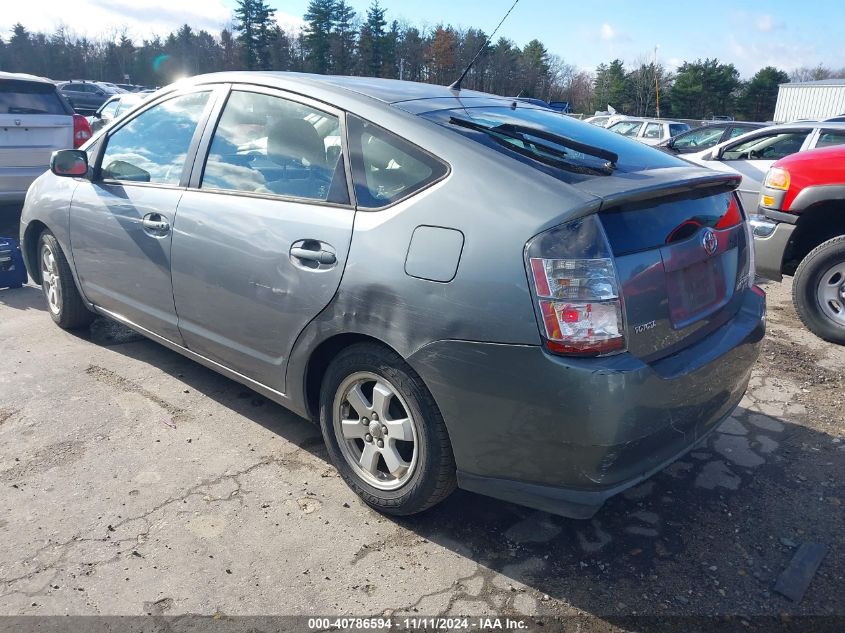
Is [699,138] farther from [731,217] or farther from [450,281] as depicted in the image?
[450,281]

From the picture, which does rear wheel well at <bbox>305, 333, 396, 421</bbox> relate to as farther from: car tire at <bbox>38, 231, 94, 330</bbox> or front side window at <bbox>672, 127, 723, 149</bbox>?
front side window at <bbox>672, 127, 723, 149</bbox>

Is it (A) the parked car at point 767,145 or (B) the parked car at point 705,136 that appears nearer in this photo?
(A) the parked car at point 767,145

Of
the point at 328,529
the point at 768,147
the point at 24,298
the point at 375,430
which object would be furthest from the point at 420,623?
the point at 768,147

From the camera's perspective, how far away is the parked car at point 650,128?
17438mm

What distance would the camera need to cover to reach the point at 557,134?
3021 mm

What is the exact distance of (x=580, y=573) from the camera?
98.7 inches

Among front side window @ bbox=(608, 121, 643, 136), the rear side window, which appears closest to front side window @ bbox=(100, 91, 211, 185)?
the rear side window

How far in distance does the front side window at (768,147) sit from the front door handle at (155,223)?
7602 millimetres

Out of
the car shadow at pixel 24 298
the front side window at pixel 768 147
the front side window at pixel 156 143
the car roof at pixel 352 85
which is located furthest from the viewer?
the front side window at pixel 768 147

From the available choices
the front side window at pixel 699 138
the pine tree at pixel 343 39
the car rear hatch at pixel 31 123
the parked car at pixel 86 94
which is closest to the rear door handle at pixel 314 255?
the car rear hatch at pixel 31 123

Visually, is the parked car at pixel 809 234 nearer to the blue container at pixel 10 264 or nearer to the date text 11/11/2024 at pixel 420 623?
the date text 11/11/2024 at pixel 420 623

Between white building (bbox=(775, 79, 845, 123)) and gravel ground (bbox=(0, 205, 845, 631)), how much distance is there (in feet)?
151

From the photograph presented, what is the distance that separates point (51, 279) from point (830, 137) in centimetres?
873

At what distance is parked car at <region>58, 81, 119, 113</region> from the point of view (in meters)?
33.2
